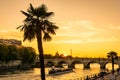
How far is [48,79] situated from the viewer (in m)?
118

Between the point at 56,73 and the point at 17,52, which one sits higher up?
the point at 17,52

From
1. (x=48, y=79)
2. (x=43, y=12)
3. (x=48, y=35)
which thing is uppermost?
(x=43, y=12)

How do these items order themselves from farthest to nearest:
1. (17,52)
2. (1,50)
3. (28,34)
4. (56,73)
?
(17,52) < (1,50) < (56,73) < (28,34)

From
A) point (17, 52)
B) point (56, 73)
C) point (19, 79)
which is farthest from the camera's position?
point (17, 52)

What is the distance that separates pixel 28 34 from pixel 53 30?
2967 mm

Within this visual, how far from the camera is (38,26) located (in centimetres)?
3469

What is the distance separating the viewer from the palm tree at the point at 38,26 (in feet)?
113

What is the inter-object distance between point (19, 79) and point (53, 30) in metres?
83.0

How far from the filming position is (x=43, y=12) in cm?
3497

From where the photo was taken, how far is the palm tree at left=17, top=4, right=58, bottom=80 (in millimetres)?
34562

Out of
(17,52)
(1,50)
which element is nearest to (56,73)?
(1,50)

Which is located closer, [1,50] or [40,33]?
[40,33]

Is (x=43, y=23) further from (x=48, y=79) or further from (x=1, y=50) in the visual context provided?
(x=1, y=50)

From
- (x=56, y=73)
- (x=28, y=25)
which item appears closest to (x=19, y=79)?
(x=56, y=73)
